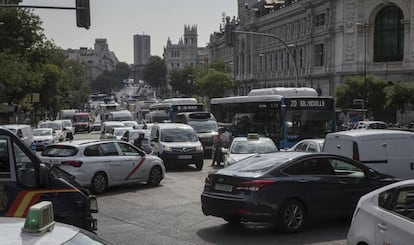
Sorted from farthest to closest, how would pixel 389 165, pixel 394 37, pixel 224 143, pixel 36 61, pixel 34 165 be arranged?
pixel 394 37, pixel 36 61, pixel 224 143, pixel 389 165, pixel 34 165

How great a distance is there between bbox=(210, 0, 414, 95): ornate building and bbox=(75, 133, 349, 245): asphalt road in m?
44.1

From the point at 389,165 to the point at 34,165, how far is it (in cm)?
886

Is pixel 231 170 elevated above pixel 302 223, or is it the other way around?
pixel 231 170

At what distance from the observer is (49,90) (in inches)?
2680

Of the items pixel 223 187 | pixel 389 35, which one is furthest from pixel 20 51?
pixel 389 35

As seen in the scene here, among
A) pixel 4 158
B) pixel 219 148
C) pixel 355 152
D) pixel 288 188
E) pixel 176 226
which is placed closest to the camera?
pixel 4 158

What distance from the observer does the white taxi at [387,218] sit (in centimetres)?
580

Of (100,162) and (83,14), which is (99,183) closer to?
(100,162)

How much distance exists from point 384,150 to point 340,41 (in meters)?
66.8

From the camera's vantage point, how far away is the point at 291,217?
32.8ft

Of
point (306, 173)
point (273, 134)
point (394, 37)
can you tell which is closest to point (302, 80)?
point (394, 37)

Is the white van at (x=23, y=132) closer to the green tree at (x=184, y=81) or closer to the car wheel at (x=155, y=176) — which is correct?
the car wheel at (x=155, y=176)

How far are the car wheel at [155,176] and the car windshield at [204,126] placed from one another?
13.0 meters

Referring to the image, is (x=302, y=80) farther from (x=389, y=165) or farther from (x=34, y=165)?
(x=34, y=165)
